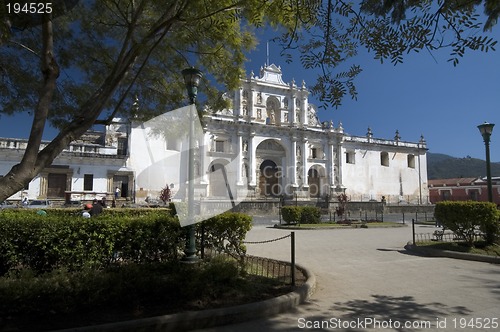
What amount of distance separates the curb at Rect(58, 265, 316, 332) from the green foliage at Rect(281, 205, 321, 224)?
13.1 meters

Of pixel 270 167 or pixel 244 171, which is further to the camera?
pixel 270 167

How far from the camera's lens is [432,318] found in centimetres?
390

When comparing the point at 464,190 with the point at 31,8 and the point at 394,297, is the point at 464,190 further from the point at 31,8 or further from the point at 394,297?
the point at 31,8

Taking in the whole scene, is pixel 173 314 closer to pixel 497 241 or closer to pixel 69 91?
pixel 69 91

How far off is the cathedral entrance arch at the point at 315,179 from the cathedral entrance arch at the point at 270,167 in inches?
147

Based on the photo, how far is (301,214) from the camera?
60.3 feet

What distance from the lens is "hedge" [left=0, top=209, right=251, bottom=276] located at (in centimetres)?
442

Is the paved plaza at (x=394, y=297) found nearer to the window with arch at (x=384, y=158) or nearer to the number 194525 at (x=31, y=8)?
the number 194525 at (x=31, y=8)

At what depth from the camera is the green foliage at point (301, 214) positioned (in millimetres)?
17547

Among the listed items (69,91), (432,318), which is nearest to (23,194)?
(69,91)

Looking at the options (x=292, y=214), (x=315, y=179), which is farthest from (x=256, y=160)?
(x=292, y=214)

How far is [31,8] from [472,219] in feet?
32.6

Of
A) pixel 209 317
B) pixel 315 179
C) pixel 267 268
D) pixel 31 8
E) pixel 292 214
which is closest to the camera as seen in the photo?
pixel 209 317

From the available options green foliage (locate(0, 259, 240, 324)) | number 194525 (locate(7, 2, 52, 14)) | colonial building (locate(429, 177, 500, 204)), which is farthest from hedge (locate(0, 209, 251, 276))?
colonial building (locate(429, 177, 500, 204))
